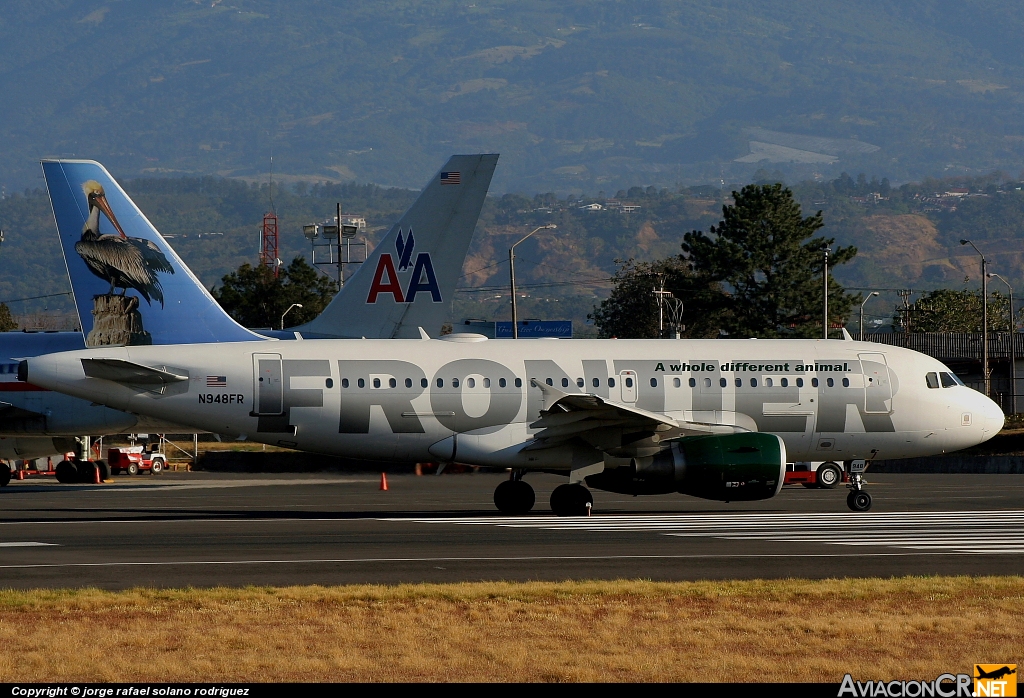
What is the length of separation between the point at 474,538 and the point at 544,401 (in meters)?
4.37

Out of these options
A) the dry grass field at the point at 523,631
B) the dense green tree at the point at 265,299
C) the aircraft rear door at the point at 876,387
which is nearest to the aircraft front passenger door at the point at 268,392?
the dry grass field at the point at 523,631

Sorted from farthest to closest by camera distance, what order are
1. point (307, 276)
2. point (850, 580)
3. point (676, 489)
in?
point (307, 276), point (676, 489), point (850, 580)

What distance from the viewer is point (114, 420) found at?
125 feet

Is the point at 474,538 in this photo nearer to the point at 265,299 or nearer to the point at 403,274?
the point at 403,274

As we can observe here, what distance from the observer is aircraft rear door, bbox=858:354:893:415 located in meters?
→ 28.7

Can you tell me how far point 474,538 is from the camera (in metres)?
22.2

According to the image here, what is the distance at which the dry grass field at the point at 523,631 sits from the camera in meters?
11.3

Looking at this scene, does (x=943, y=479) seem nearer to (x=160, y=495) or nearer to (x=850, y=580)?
(x=160, y=495)

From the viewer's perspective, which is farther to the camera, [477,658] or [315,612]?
[315,612]

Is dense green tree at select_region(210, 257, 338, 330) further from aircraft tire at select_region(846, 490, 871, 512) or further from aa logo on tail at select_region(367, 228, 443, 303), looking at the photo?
aircraft tire at select_region(846, 490, 871, 512)

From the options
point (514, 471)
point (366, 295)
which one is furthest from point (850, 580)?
point (366, 295)

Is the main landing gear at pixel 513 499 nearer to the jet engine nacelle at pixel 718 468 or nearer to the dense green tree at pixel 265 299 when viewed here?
the jet engine nacelle at pixel 718 468

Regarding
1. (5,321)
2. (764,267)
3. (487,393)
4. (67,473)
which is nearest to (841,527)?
(487,393)

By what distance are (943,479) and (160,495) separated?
2535 cm
